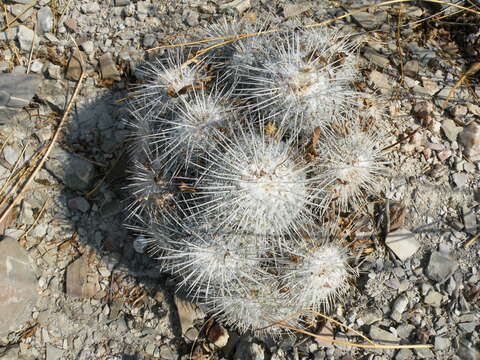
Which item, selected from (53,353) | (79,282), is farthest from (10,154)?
(53,353)

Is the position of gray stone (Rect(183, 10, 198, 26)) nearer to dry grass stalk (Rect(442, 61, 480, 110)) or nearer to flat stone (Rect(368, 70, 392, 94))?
flat stone (Rect(368, 70, 392, 94))

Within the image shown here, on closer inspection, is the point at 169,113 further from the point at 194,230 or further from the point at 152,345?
the point at 152,345

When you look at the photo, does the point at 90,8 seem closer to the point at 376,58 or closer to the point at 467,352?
the point at 376,58

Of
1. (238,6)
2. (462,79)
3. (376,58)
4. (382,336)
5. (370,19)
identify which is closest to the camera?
(382,336)

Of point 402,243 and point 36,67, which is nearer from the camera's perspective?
point 402,243

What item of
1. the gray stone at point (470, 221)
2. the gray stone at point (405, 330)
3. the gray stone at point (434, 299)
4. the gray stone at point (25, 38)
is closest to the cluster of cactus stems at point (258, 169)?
the gray stone at point (405, 330)

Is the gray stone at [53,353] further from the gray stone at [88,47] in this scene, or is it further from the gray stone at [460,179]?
the gray stone at [460,179]
